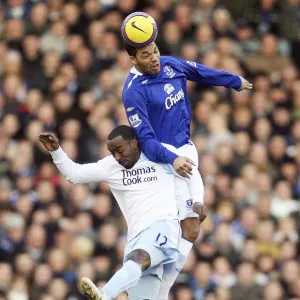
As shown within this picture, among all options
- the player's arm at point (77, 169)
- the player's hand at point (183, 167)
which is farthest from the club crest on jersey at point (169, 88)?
the player's arm at point (77, 169)

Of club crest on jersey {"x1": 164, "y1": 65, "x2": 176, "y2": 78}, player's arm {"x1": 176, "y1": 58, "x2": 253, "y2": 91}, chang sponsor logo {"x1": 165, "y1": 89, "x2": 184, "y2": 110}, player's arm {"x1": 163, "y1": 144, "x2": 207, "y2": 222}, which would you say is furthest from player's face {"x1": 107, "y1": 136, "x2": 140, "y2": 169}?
player's arm {"x1": 176, "y1": 58, "x2": 253, "y2": 91}

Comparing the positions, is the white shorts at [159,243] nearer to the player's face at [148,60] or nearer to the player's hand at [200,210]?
the player's hand at [200,210]

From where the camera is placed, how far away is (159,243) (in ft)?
35.7

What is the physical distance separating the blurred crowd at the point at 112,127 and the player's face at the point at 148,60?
4.16 meters

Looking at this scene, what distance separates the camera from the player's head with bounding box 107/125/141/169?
1102 cm

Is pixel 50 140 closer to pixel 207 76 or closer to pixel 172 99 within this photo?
pixel 172 99

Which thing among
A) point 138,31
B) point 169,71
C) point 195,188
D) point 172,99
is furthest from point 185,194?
point 138,31

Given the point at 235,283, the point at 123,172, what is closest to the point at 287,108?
the point at 235,283

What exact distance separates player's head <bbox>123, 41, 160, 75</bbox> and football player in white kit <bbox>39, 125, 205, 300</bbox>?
53cm

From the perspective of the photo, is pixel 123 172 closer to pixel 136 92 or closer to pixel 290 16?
pixel 136 92

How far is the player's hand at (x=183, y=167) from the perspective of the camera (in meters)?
10.6

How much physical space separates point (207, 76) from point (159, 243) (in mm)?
1594

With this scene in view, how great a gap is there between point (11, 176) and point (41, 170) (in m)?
0.36

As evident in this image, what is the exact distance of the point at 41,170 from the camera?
50.6ft
